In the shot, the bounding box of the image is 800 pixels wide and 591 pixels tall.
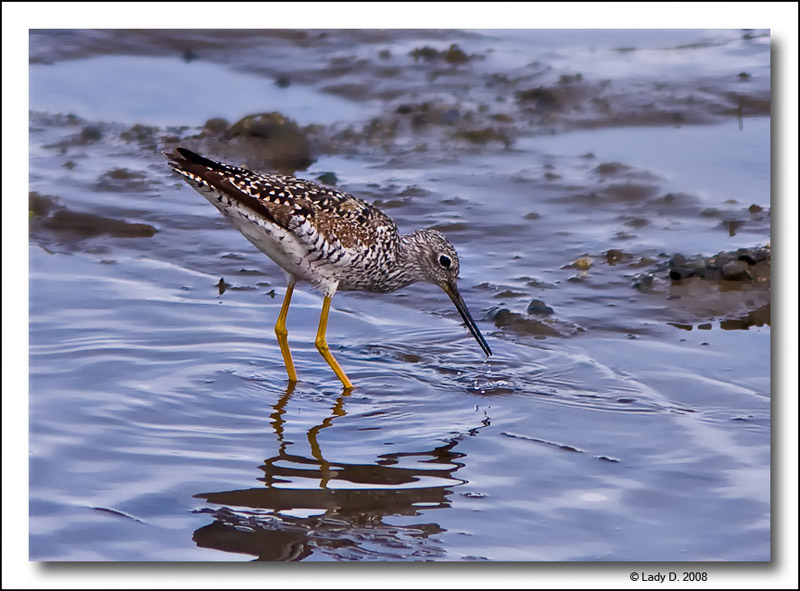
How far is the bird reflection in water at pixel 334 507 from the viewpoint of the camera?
5.42 metres

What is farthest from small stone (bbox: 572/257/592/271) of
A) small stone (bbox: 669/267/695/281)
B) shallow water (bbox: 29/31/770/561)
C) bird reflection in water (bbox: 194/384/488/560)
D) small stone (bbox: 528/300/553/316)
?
bird reflection in water (bbox: 194/384/488/560)

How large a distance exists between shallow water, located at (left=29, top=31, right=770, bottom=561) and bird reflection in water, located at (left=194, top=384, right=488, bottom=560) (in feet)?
0.05

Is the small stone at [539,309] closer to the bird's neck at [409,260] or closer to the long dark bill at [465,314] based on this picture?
the long dark bill at [465,314]

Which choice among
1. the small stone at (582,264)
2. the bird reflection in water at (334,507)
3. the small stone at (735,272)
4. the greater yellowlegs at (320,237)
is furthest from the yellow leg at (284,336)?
the small stone at (735,272)

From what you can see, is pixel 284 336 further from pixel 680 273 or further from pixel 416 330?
pixel 680 273

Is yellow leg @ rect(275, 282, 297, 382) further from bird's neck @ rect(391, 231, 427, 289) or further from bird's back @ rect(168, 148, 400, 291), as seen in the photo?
bird's neck @ rect(391, 231, 427, 289)

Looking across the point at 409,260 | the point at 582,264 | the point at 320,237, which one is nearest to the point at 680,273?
the point at 582,264

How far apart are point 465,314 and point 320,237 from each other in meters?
1.33

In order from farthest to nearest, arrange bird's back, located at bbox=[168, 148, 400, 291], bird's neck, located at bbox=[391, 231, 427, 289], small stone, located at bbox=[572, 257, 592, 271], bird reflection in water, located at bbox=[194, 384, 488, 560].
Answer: small stone, located at bbox=[572, 257, 592, 271] → bird's neck, located at bbox=[391, 231, 427, 289] → bird's back, located at bbox=[168, 148, 400, 291] → bird reflection in water, located at bbox=[194, 384, 488, 560]

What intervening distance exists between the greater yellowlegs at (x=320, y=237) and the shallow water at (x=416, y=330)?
43cm

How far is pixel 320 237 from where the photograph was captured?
281 inches

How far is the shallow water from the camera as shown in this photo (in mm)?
5703

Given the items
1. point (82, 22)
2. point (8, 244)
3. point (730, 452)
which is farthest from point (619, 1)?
point (8, 244)

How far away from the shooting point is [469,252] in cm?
948
